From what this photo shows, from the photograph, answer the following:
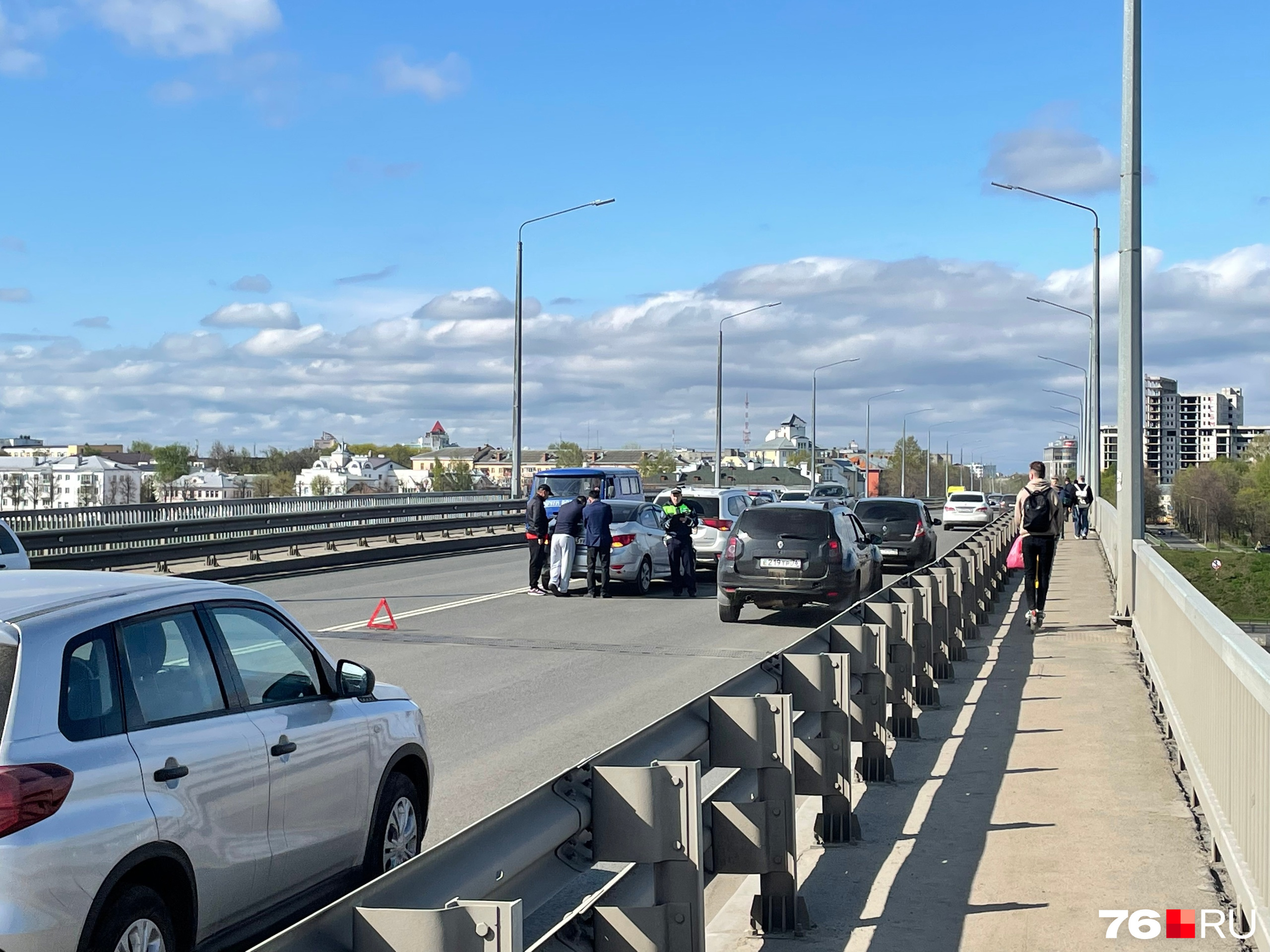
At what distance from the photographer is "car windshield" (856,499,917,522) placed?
2805 cm

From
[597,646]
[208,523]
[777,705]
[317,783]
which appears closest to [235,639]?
[317,783]

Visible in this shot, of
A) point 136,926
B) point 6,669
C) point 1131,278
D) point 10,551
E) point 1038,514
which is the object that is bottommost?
point 136,926

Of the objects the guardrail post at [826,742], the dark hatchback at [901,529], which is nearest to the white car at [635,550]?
the dark hatchback at [901,529]

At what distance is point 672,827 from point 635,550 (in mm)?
17966

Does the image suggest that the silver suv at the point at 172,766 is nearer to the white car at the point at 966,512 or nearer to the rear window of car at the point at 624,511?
the rear window of car at the point at 624,511

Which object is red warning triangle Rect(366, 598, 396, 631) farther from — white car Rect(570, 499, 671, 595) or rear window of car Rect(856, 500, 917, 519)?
rear window of car Rect(856, 500, 917, 519)

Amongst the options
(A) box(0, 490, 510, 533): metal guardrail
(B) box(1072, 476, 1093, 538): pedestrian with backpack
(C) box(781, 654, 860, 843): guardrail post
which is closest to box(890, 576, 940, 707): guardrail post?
(C) box(781, 654, 860, 843): guardrail post

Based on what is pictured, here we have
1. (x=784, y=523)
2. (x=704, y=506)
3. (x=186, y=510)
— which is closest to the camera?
(x=784, y=523)

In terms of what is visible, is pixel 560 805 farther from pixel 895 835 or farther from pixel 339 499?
pixel 339 499

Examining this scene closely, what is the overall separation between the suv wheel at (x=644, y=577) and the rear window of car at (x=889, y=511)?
7132 millimetres

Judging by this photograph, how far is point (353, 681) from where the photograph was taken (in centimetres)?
564

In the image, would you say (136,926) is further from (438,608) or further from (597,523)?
(597,523)

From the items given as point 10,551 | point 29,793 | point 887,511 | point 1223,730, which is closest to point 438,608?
point 10,551

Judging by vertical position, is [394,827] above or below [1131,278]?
below
